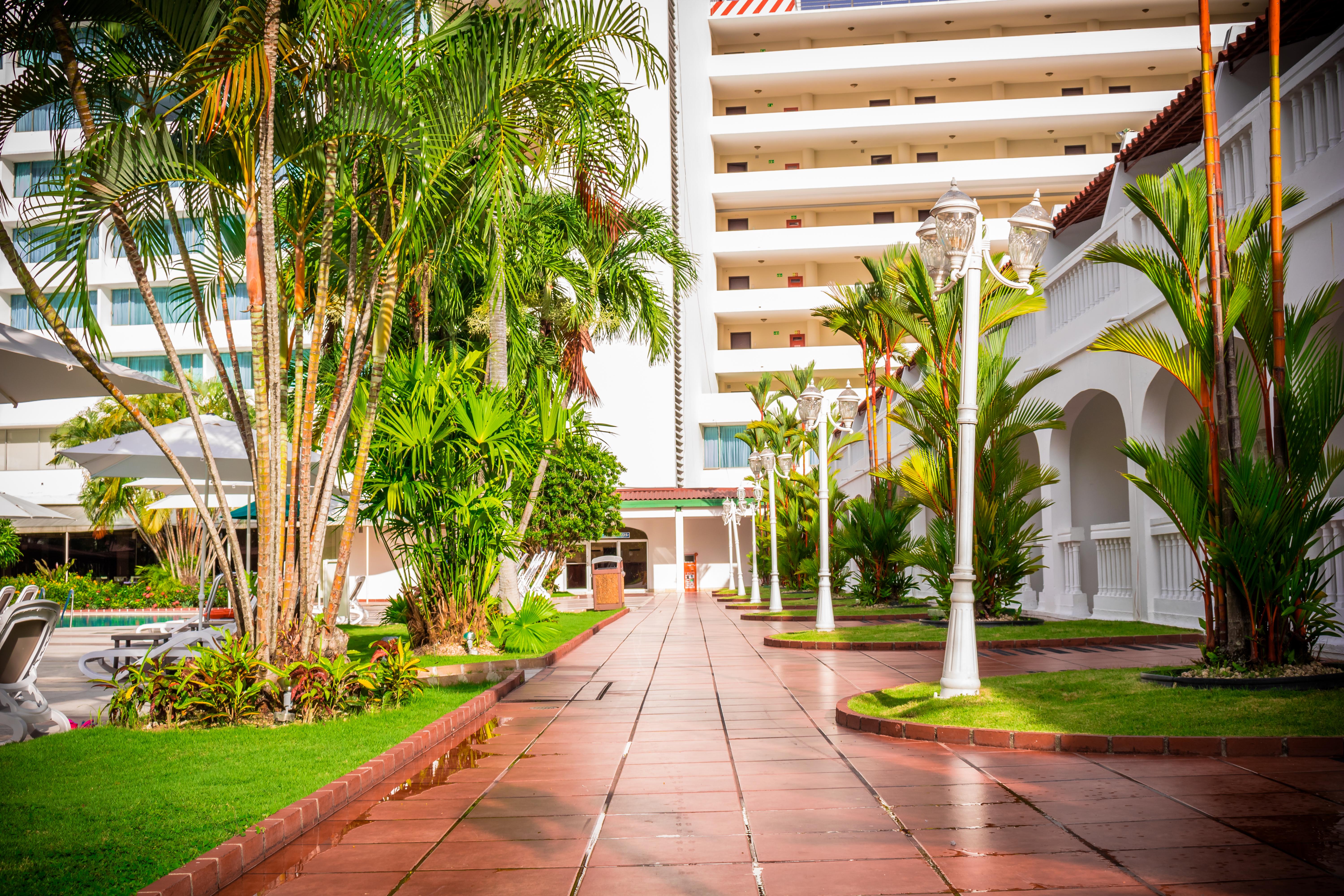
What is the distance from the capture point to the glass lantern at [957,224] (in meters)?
7.90

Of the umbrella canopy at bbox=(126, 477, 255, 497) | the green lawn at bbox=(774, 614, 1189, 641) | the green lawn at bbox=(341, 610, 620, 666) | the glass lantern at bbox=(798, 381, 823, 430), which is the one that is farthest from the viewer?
the glass lantern at bbox=(798, 381, 823, 430)

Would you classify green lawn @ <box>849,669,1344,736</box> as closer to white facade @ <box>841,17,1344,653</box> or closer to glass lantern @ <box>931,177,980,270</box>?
white facade @ <box>841,17,1344,653</box>

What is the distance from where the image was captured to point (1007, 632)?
1334 centimetres

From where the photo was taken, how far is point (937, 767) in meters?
6.04

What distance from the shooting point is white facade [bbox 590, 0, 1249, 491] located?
145ft

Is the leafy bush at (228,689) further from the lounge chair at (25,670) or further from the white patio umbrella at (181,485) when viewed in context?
the white patio umbrella at (181,485)

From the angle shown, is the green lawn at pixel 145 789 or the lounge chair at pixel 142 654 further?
the lounge chair at pixel 142 654

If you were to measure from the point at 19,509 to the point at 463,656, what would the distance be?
533 centimetres

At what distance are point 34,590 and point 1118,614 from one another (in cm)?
1264

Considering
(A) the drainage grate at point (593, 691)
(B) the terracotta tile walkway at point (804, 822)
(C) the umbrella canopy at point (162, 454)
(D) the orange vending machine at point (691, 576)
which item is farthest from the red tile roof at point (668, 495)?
(B) the terracotta tile walkway at point (804, 822)

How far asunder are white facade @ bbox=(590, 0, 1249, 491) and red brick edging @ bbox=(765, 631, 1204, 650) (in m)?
30.7

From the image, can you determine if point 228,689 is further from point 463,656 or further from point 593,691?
point 463,656

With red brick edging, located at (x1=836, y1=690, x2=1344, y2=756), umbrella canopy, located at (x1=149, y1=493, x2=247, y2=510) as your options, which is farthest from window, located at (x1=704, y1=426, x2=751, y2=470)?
red brick edging, located at (x1=836, y1=690, x2=1344, y2=756)

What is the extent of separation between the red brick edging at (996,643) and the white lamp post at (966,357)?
161 inches
